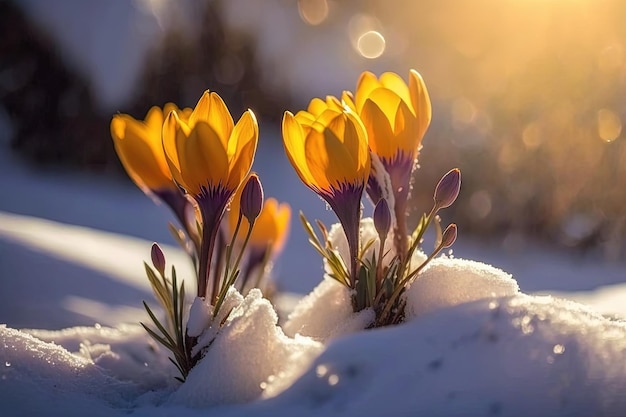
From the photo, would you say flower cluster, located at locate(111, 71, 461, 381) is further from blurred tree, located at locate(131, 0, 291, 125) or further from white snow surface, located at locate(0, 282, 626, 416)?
blurred tree, located at locate(131, 0, 291, 125)

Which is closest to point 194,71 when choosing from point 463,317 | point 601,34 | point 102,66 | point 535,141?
point 102,66

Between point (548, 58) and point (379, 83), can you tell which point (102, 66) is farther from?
point (379, 83)

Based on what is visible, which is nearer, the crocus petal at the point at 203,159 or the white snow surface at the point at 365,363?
the white snow surface at the point at 365,363

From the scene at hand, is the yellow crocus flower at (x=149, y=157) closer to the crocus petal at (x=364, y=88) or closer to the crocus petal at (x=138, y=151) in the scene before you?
the crocus petal at (x=138, y=151)

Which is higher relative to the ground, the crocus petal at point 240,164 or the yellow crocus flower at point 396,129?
the yellow crocus flower at point 396,129

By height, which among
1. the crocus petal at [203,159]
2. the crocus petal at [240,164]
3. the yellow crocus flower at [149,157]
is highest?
the yellow crocus flower at [149,157]

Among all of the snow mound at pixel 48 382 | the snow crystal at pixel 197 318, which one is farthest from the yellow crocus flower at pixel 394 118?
the snow mound at pixel 48 382
